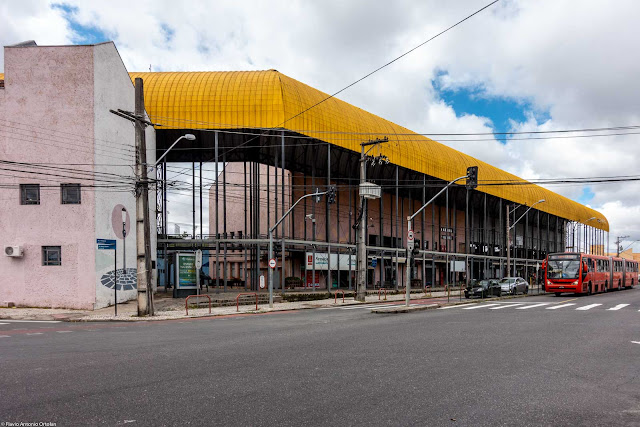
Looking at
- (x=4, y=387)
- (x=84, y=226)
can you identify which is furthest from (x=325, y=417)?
(x=84, y=226)

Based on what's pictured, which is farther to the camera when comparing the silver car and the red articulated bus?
the silver car

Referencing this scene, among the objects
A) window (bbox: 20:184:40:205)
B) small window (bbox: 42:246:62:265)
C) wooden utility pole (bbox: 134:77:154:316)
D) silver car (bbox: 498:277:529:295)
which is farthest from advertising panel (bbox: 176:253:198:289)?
silver car (bbox: 498:277:529:295)

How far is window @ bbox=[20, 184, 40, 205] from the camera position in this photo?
2572 cm

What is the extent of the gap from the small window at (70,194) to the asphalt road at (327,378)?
13083mm

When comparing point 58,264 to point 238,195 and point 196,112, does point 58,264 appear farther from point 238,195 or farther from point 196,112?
point 238,195

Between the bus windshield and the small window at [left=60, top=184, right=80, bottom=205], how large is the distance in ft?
107

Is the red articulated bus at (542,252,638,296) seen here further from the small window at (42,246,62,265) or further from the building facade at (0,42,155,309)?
the small window at (42,246,62,265)

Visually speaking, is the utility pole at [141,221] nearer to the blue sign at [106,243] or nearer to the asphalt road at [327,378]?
the blue sign at [106,243]

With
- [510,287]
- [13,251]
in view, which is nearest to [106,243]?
[13,251]

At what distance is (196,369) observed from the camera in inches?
334

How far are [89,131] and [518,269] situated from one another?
70.0 metres

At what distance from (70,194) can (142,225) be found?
A: 691cm

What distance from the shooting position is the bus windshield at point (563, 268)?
3625 centimetres

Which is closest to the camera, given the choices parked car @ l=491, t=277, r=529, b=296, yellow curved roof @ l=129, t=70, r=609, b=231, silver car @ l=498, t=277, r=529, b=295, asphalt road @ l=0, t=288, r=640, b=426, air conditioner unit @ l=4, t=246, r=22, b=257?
asphalt road @ l=0, t=288, r=640, b=426
